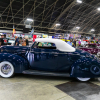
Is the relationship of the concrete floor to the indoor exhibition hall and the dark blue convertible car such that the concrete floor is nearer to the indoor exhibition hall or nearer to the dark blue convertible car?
the indoor exhibition hall

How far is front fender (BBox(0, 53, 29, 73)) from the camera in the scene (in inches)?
144

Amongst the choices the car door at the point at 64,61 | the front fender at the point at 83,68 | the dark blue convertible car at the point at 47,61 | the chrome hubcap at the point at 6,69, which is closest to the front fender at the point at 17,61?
the dark blue convertible car at the point at 47,61

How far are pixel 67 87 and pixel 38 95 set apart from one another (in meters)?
0.99

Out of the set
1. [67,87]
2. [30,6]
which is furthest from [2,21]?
[67,87]

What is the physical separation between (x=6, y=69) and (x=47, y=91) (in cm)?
184

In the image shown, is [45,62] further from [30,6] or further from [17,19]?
[17,19]

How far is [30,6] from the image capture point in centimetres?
1964

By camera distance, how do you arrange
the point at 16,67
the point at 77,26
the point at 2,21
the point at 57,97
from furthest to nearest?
1. the point at 77,26
2. the point at 2,21
3. the point at 16,67
4. the point at 57,97

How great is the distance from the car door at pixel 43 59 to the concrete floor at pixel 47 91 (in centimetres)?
60

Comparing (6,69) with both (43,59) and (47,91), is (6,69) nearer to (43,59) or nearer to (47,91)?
(43,59)

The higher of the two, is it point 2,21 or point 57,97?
point 2,21

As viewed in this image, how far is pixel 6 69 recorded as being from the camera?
379 centimetres

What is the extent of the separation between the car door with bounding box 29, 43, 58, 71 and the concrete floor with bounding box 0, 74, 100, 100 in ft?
1.96

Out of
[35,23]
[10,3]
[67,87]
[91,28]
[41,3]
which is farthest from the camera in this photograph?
[91,28]
